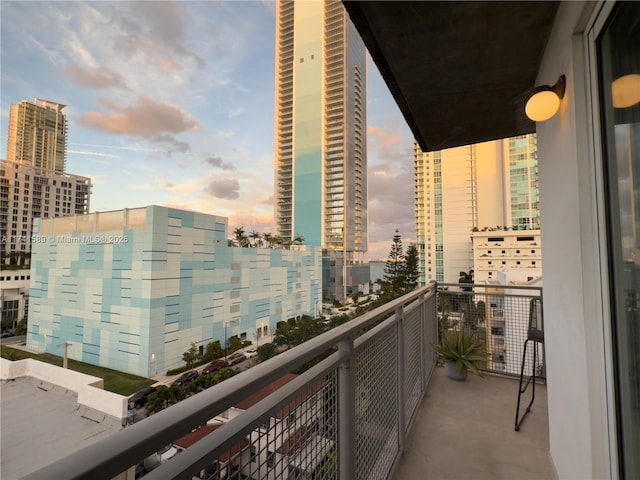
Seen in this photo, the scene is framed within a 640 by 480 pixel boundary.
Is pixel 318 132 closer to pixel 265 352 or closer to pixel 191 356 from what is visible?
pixel 191 356

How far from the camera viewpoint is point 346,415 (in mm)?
1032

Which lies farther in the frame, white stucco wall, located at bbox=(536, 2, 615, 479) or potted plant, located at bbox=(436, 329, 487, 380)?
potted plant, located at bbox=(436, 329, 487, 380)

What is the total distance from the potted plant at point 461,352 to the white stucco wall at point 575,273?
122 cm

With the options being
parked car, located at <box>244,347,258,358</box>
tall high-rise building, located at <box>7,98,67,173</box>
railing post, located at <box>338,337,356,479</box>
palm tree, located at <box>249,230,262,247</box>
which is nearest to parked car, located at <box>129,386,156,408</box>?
parked car, located at <box>244,347,258,358</box>

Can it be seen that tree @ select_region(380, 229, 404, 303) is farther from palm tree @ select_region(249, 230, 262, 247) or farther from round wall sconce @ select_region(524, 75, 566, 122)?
palm tree @ select_region(249, 230, 262, 247)

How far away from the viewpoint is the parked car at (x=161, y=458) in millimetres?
425

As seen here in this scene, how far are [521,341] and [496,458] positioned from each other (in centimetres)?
155

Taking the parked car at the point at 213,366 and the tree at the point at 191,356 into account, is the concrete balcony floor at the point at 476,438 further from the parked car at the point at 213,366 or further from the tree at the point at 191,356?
the tree at the point at 191,356

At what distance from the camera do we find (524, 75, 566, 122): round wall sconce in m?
1.20

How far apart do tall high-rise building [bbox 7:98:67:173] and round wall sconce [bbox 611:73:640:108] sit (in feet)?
80.4

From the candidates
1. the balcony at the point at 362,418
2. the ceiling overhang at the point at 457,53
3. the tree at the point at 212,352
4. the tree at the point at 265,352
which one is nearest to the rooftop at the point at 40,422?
the tree at the point at 265,352

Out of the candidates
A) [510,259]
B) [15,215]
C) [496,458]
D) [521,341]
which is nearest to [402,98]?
[496,458]

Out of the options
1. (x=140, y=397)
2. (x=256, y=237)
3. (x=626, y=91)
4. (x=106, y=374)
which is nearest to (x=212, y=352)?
(x=106, y=374)

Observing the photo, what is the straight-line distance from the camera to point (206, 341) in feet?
87.5
